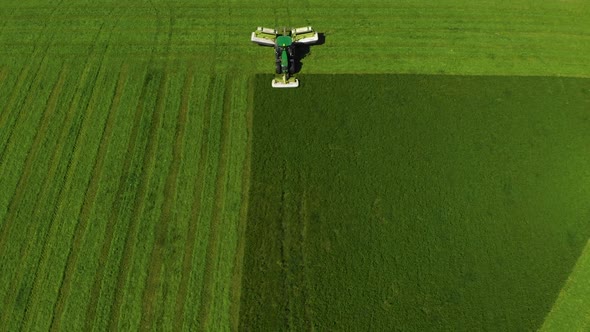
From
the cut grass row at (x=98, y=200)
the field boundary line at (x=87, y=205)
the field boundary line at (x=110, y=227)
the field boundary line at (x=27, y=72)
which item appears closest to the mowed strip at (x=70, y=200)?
the cut grass row at (x=98, y=200)

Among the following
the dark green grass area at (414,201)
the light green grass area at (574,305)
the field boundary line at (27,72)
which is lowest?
the light green grass area at (574,305)

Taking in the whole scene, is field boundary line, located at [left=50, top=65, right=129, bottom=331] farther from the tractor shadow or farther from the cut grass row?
the tractor shadow

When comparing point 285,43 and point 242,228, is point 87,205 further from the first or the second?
point 285,43

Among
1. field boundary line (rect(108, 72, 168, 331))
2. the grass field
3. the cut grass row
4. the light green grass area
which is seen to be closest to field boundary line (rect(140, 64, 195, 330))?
the grass field

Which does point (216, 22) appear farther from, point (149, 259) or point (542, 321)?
point (542, 321)

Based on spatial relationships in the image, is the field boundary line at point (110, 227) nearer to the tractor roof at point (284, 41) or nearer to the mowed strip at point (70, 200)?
the mowed strip at point (70, 200)

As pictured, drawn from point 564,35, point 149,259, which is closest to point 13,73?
point 149,259
